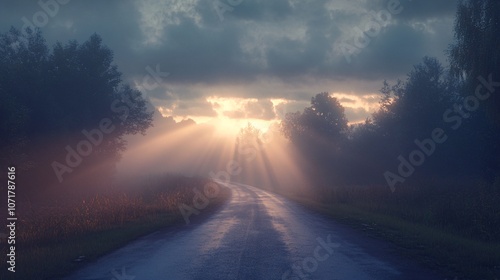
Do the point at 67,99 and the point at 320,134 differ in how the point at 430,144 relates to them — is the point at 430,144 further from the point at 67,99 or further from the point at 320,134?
the point at 67,99

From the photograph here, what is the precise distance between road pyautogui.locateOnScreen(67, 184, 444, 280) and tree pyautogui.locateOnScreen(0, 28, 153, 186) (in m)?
23.0

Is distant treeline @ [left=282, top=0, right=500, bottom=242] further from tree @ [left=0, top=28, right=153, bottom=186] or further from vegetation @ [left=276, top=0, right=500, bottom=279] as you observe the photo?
tree @ [left=0, top=28, right=153, bottom=186]

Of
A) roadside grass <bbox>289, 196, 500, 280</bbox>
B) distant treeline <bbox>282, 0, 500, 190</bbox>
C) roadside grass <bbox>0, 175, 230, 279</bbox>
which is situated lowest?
roadside grass <bbox>289, 196, 500, 280</bbox>

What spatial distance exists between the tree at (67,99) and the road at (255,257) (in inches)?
906

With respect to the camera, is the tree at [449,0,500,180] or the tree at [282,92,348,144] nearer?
the tree at [449,0,500,180]

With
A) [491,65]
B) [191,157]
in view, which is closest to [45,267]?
[491,65]

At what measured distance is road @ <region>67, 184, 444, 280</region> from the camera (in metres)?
10.4

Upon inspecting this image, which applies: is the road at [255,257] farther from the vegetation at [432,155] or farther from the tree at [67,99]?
the tree at [67,99]

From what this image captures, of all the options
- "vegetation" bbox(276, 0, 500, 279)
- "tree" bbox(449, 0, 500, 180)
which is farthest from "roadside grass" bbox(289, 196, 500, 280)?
"tree" bbox(449, 0, 500, 180)

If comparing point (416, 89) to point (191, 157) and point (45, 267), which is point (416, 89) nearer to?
point (45, 267)

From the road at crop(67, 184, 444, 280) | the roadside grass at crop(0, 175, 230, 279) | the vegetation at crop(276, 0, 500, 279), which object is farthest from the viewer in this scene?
the vegetation at crop(276, 0, 500, 279)

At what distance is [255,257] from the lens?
12297 mm

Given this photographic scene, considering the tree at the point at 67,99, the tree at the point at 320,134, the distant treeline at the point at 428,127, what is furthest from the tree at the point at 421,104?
the tree at the point at 67,99

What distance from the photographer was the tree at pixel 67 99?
39.4 m
